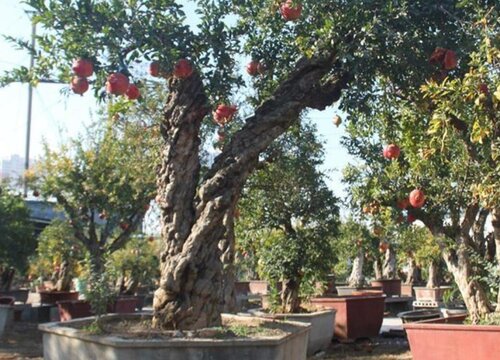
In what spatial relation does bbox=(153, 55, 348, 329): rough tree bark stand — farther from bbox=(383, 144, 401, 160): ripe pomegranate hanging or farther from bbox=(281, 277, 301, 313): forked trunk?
bbox=(281, 277, 301, 313): forked trunk

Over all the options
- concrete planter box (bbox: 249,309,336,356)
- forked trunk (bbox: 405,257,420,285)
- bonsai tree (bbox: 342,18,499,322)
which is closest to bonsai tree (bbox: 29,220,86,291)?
concrete planter box (bbox: 249,309,336,356)

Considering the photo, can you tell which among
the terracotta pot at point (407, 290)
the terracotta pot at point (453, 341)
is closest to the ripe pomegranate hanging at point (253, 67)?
the terracotta pot at point (453, 341)

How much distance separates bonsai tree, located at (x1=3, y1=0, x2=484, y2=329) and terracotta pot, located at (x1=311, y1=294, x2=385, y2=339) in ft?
17.8

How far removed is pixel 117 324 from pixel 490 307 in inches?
169

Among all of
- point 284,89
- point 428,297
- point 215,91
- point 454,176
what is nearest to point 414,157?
point 454,176

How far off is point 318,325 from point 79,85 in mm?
5598

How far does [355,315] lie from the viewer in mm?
10922

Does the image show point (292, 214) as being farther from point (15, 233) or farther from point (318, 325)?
point (15, 233)

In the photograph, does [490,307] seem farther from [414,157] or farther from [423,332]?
[414,157]

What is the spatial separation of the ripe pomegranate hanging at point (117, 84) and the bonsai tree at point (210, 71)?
0.01m

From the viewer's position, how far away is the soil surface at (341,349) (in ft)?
30.2

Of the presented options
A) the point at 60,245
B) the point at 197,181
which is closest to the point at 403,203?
the point at 197,181

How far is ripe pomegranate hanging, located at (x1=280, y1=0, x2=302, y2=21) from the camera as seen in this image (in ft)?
18.6

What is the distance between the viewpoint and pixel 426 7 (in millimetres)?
5691
